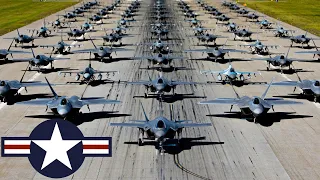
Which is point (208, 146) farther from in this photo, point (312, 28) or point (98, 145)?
point (312, 28)

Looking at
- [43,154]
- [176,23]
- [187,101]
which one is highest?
[43,154]

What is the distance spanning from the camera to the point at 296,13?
161500 millimetres

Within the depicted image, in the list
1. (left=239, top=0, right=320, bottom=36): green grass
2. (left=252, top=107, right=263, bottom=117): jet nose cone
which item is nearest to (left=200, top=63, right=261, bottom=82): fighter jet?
(left=252, top=107, right=263, bottom=117): jet nose cone

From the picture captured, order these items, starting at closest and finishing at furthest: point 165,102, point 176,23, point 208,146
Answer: point 208,146 → point 165,102 → point 176,23

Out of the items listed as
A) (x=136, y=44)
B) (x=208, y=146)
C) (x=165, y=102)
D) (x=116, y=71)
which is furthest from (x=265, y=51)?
(x=208, y=146)

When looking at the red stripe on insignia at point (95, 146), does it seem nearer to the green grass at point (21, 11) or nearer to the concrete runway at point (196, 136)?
the concrete runway at point (196, 136)

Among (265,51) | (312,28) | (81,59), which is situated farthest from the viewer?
(312,28)

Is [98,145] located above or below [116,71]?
above

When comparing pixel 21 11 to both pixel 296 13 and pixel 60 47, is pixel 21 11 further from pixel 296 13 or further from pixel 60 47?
pixel 296 13


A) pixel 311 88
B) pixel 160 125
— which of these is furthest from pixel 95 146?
pixel 311 88

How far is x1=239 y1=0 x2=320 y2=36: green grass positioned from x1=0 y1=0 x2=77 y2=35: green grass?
99905mm

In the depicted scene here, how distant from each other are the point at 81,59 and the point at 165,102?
33504mm

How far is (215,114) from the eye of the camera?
48188 mm

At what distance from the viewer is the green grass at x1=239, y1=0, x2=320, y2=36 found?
128625mm
